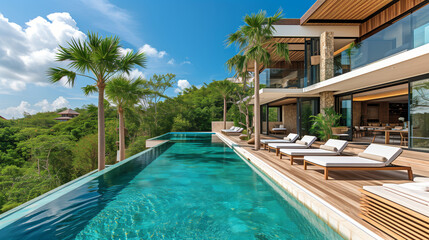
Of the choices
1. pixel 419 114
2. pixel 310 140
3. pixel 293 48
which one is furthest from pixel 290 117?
pixel 419 114

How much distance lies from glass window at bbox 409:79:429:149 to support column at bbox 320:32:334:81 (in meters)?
3.94

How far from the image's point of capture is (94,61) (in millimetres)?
6559

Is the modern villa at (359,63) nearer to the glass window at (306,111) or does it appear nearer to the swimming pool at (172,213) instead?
A: the glass window at (306,111)

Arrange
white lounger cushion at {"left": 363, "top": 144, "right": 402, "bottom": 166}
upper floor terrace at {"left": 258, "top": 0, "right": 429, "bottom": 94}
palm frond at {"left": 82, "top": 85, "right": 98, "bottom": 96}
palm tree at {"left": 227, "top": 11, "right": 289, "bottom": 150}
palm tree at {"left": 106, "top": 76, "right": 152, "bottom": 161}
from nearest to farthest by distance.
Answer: white lounger cushion at {"left": 363, "top": 144, "right": 402, "bottom": 166} < palm frond at {"left": 82, "top": 85, "right": 98, "bottom": 96} < upper floor terrace at {"left": 258, "top": 0, "right": 429, "bottom": 94} < palm tree at {"left": 227, "top": 11, "right": 289, "bottom": 150} < palm tree at {"left": 106, "top": 76, "right": 152, "bottom": 161}

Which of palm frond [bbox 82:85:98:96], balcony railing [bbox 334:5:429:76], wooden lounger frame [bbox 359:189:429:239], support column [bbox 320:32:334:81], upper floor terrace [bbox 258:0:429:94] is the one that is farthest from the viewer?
support column [bbox 320:32:334:81]

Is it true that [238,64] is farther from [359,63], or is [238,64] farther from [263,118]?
[263,118]

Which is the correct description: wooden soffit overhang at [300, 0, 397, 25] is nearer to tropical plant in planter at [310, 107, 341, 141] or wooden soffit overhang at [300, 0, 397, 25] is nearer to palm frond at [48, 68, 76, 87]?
tropical plant in planter at [310, 107, 341, 141]

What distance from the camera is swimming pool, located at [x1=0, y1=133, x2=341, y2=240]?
2975 millimetres

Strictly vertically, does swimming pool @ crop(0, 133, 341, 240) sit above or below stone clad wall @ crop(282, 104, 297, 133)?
below

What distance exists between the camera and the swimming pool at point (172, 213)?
2.97 meters

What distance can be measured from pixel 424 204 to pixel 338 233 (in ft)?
3.36

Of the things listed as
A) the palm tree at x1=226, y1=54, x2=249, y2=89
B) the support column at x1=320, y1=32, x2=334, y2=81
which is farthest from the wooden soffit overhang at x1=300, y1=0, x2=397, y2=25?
the palm tree at x1=226, y1=54, x2=249, y2=89

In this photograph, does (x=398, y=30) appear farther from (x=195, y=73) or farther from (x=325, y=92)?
(x=195, y=73)

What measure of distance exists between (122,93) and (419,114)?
10.8 meters
